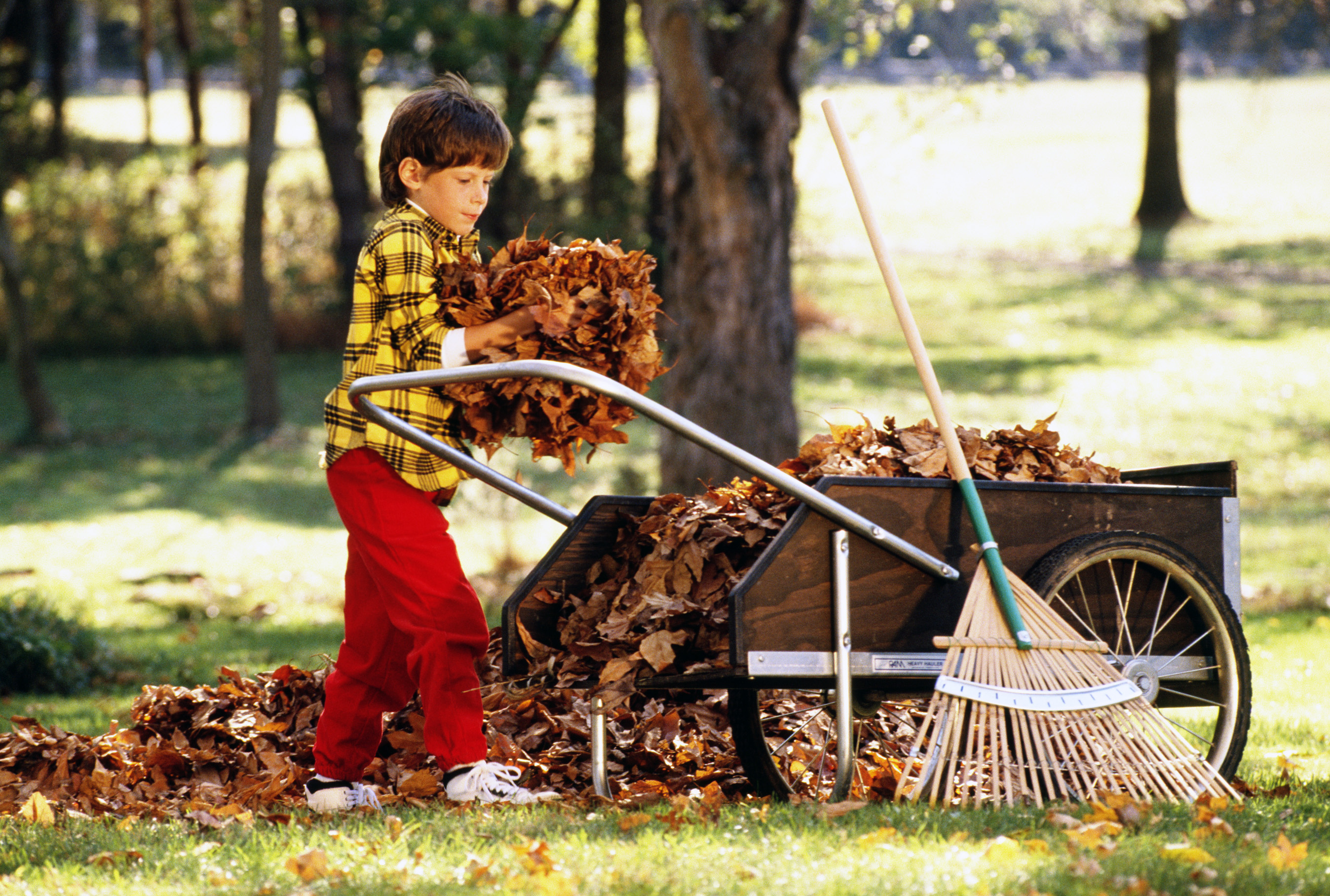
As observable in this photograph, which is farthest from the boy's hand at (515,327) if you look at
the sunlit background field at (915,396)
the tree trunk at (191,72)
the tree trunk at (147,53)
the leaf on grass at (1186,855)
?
the tree trunk at (147,53)

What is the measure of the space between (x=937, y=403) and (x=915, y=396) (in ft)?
A: 40.8

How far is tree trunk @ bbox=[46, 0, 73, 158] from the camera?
2447 cm

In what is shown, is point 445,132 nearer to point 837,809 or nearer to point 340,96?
point 837,809

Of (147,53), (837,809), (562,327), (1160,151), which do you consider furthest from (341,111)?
(837,809)

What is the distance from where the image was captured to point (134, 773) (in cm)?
435

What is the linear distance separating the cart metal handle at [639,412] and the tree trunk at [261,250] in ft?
31.3

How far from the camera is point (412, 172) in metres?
3.73

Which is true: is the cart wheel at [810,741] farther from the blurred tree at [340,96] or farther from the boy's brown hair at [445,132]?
the blurred tree at [340,96]

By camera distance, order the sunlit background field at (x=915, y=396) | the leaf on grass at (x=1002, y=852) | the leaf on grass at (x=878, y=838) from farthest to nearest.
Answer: the sunlit background field at (x=915, y=396)
the leaf on grass at (x=878, y=838)
the leaf on grass at (x=1002, y=852)

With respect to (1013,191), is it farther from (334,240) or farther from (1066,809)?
(1066,809)

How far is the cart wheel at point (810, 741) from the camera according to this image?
3.94 m

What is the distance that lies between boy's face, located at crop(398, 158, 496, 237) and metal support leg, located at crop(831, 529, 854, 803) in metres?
1.26

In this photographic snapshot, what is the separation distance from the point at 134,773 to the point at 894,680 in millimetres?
2344

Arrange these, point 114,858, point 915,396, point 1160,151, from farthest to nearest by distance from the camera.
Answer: point 1160,151 < point 915,396 < point 114,858
